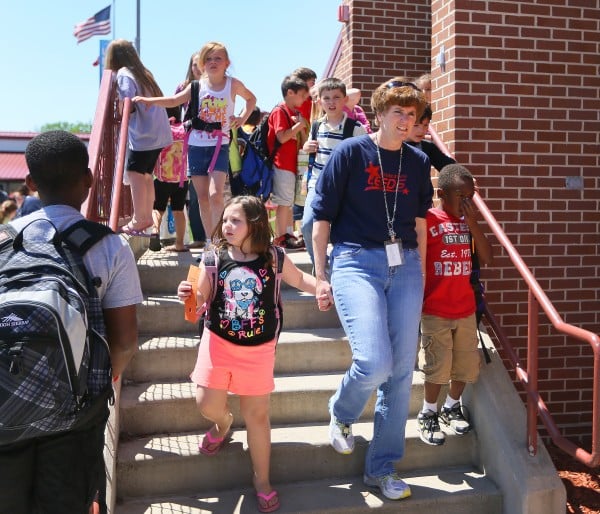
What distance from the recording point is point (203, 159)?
519 centimetres

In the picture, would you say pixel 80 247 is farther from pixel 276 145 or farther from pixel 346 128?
pixel 276 145

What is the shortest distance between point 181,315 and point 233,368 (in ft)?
4.10

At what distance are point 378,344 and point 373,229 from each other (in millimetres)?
578

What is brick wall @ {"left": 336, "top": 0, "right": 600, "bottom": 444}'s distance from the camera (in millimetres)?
4625

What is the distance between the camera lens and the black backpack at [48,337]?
6.12 feet

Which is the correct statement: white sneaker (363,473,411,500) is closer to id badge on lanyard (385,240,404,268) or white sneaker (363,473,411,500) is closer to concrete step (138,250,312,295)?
id badge on lanyard (385,240,404,268)

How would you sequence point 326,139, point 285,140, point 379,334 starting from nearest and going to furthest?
point 379,334, point 326,139, point 285,140

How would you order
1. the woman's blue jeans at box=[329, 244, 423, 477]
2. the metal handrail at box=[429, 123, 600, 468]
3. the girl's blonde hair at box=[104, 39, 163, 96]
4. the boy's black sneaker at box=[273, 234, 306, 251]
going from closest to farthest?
1. the metal handrail at box=[429, 123, 600, 468]
2. the woman's blue jeans at box=[329, 244, 423, 477]
3. the girl's blonde hair at box=[104, 39, 163, 96]
4. the boy's black sneaker at box=[273, 234, 306, 251]

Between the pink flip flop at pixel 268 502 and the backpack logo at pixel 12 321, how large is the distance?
1849 millimetres

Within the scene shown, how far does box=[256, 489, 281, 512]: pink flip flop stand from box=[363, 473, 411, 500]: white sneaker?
544 mm

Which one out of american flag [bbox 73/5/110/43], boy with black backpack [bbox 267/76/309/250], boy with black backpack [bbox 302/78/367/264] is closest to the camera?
boy with black backpack [bbox 302/78/367/264]

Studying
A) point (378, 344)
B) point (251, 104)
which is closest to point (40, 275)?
point (378, 344)

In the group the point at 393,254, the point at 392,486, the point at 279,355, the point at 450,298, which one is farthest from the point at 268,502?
the point at 450,298

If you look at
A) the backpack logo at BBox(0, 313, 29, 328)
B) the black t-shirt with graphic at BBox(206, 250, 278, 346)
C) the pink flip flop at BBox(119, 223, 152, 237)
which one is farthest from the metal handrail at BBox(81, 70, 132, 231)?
the backpack logo at BBox(0, 313, 29, 328)
